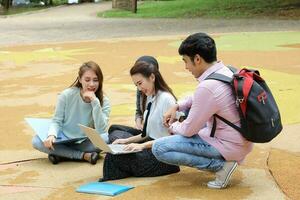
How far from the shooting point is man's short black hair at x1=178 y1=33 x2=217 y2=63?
4.28m

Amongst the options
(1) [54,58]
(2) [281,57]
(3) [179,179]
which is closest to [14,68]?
(1) [54,58]

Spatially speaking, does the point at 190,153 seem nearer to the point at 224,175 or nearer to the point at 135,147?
the point at 224,175

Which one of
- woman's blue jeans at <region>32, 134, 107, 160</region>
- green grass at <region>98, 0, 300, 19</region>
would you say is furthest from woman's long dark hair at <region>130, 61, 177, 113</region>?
green grass at <region>98, 0, 300, 19</region>

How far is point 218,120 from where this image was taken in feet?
14.4

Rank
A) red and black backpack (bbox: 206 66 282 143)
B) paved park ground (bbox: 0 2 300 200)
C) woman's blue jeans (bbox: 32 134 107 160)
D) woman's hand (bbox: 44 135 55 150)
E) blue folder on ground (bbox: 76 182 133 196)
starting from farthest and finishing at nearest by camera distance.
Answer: woman's blue jeans (bbox: 32 134 107 160)
woman's hand (bbox: 44 135 55 150)
paved park ground (bbox: 0 2 300 200)
blue folder on ground (bbox: 76 182 133 196)
red and black backpack (bbox: 206 66 282 143)

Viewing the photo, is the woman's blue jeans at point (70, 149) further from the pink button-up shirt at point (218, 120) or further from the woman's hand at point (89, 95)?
the pink button-up shirt at point (218, 120)

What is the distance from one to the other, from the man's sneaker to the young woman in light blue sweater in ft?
4.25

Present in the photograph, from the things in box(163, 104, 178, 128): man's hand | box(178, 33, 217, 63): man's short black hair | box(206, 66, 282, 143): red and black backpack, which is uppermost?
box(178, 33, 217, 63): man's short black hair

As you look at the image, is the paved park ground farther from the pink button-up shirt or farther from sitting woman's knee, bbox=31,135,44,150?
the pink button-up shirt

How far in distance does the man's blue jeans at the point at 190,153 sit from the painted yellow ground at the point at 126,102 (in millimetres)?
179

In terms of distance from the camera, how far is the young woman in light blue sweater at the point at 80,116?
5254 millimetres

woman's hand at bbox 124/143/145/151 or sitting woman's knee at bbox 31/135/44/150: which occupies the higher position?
woman's hand at bbox 124/143/145/151

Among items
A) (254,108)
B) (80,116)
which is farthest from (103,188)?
(254,108)

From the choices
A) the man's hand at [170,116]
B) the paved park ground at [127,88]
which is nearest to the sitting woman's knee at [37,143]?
the paved park ground at [127,88]
